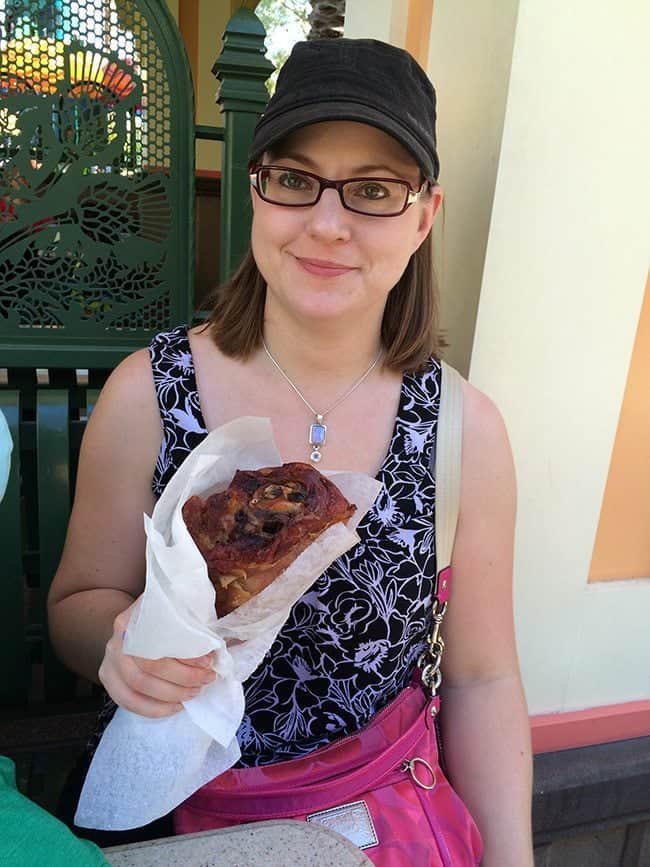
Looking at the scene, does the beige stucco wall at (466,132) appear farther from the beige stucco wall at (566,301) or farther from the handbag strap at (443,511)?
the handbag strap at (443,511)

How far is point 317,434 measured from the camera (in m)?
1.56

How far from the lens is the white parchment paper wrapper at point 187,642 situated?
0.94m

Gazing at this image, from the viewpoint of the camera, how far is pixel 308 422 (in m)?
1.58

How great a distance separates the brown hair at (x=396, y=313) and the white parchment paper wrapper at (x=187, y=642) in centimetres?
54

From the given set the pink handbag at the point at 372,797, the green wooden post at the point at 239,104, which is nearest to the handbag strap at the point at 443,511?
the pink handbag at the point at 372,797

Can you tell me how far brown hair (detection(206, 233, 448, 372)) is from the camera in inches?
65.0

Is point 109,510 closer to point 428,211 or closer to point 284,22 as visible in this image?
point 428,211

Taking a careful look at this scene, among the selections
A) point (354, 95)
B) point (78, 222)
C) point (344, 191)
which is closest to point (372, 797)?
point (344, 191)

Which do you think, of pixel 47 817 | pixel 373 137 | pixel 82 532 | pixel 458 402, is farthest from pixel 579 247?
pixel 47 817

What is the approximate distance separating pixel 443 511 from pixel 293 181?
760 millimetres

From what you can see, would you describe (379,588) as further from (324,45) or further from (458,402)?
(324,45)

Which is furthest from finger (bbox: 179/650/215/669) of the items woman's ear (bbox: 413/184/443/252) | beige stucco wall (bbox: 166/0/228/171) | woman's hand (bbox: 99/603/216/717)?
beige stucco wall (bbox: 166/0/228/171)

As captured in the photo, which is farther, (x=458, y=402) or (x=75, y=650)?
(x=458, y=402)

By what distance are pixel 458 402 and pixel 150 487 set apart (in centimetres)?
73
